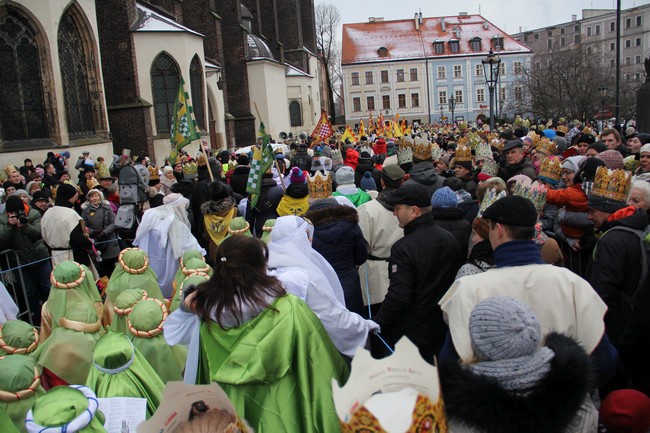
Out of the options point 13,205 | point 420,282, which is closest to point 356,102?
point 13,205

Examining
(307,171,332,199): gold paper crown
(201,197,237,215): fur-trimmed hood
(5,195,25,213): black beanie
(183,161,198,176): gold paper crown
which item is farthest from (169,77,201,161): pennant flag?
(307,171,332,199): gold paper crown

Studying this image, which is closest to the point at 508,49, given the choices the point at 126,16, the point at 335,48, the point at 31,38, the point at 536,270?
the point at 335,48

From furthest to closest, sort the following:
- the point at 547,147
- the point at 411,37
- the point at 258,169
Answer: the point at 411,37
the point at 547,147
the point at 258,169

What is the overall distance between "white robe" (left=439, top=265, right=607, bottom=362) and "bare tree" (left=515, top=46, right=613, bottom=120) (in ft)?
106

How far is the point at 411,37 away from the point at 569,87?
162ft

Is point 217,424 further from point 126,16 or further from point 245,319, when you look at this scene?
point 126,16

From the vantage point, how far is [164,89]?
1145 inches

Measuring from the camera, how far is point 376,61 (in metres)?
78.8

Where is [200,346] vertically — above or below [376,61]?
below

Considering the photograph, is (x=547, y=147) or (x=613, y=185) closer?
(x=613, y=185)

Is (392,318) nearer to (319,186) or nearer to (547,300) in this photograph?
(547,300)

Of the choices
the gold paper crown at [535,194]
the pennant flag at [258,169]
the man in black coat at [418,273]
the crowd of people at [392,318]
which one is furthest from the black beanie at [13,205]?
the gold paper crown at [535,194]

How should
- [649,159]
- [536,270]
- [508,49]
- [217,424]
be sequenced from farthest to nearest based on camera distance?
[508,49]
[649,159]
[536,270]
[217,424]

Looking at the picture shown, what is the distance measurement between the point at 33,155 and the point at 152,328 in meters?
18.0
